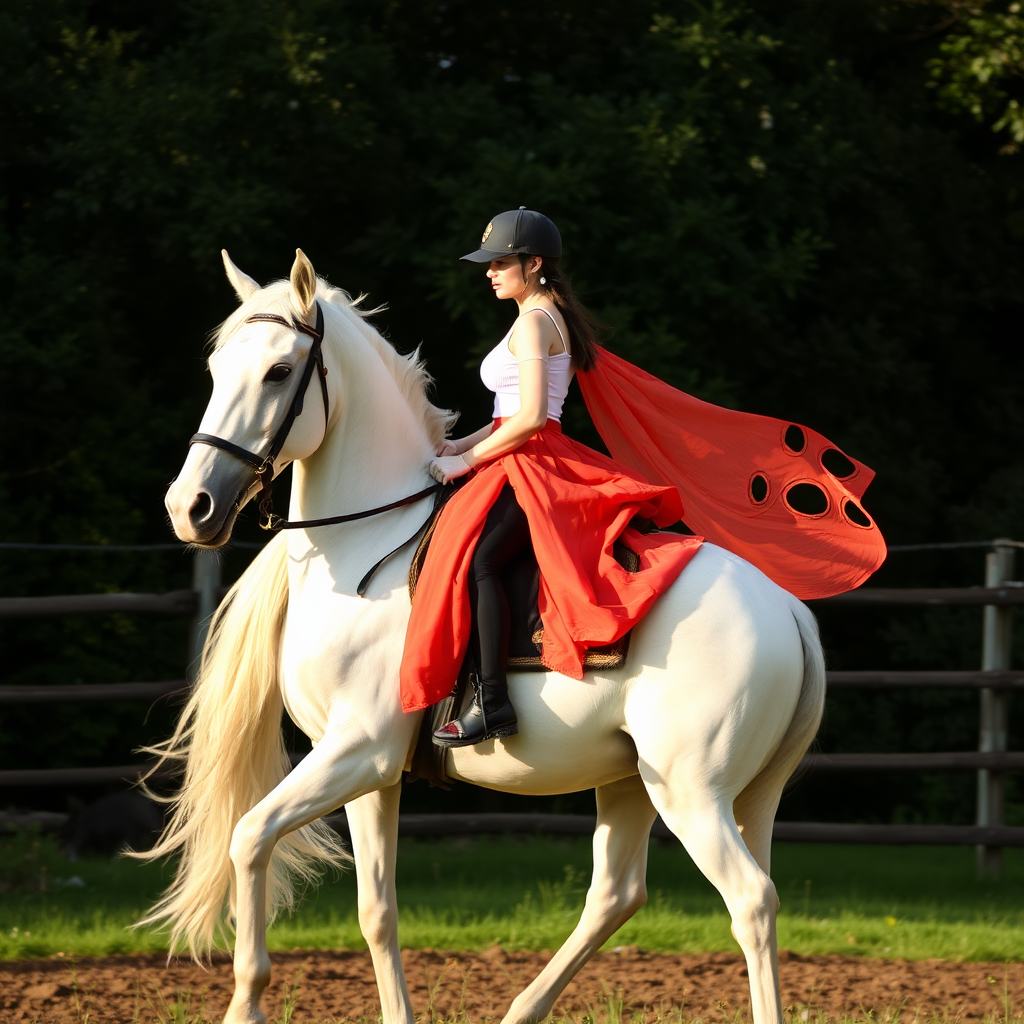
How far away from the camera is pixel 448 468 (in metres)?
3.97

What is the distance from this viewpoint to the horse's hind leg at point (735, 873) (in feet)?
11.7

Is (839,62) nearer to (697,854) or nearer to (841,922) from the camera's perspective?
(841,922)

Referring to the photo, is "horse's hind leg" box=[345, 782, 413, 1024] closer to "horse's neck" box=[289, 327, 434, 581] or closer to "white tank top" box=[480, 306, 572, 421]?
"horse's neck" box=[289, 327, 434, 581]

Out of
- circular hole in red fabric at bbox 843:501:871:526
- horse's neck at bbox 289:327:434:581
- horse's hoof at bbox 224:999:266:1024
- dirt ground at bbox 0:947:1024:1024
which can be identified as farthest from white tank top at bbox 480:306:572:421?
dirt ground at bbox 0:947:1024:1024

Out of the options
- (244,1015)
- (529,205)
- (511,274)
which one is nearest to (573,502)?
(511,274)

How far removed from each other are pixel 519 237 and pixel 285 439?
0.93 meters

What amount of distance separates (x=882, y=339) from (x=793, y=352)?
0.86 m

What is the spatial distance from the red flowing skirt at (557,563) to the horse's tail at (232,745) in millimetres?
591

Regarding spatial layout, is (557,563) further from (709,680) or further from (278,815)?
Result: (278,815)

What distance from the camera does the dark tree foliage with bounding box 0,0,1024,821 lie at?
837 cm

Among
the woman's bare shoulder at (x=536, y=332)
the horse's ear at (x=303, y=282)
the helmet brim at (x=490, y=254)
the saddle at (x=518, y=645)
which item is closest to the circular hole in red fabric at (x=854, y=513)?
the saddle at (x=518, y=645)

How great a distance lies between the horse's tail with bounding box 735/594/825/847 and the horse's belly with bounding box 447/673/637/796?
1.38ft

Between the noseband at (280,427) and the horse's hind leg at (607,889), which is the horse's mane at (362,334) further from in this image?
the horse's hind leg at (607,889)

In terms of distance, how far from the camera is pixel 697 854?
3604 millimetres
